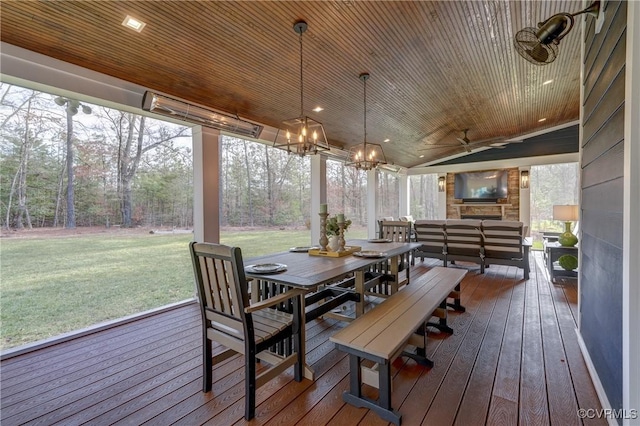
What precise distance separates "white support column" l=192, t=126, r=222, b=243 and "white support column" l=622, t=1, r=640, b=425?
3887mm

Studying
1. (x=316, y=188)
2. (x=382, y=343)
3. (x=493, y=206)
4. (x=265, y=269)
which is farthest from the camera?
(x=493, y=206)

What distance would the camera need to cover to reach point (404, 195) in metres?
10.2

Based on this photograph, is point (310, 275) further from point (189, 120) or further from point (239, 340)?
point (189, 120)

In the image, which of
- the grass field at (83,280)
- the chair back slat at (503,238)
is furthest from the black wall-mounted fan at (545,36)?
the grass field at (83,280)

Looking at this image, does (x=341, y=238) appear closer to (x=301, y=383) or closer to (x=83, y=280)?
(x=301, y=383)

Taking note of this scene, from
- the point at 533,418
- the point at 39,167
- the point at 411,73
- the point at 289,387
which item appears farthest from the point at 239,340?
the point at 411,73

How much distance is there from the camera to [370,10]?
8.18ft

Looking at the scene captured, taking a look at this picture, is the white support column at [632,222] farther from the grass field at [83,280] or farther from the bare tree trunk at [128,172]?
the bare tree trunk at [128,172]

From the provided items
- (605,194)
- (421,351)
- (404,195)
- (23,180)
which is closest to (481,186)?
(404,195)

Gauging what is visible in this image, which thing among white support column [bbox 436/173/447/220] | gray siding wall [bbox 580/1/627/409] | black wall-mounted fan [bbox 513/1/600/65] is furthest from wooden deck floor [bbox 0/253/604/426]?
white support column [bbox 436/173/447/220]

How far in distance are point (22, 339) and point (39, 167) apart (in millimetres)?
1678

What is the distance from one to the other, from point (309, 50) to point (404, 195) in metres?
8.01

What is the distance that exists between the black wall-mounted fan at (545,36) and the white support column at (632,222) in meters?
0.46

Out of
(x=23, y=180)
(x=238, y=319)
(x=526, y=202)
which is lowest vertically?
(x=238, y=319)
